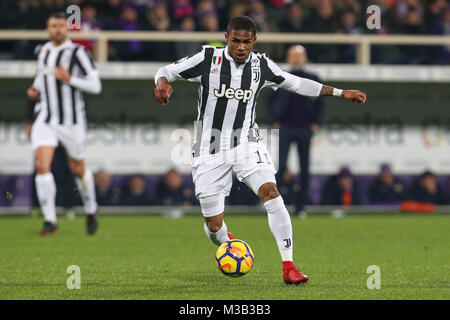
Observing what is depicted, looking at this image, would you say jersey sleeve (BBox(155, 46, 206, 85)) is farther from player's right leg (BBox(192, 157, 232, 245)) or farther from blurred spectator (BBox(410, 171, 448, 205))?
blurred spectator (BBox(410, 171, 448, 205))

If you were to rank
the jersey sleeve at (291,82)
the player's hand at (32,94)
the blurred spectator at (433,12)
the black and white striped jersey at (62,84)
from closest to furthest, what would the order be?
1. the jersey sleeve at (291,82)
2. the player's hand at (32,94)
3. the black and white striped jersey at (62,84)
4. the blurred spectator at (433,12)

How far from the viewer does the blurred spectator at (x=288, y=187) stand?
49.7ft

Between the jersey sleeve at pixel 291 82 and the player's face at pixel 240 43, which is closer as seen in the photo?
the player's face at pixel 240 43

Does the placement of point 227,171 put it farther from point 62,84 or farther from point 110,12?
point 110,12

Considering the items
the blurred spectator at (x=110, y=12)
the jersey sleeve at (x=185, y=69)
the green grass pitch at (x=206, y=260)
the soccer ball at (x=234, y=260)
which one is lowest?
the green grass pitch at (x=206, y=260)

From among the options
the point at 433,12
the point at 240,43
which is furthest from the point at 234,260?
the point at 433,12

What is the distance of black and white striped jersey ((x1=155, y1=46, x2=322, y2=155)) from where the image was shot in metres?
7.14

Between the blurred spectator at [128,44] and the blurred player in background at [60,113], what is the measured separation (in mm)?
4534

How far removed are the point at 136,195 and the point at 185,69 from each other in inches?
345

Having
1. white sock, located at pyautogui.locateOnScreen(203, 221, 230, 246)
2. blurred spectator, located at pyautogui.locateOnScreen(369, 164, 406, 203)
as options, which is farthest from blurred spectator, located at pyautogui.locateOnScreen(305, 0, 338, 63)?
white sock, located at pyautogui.locateOnScreen(203, 221, 230, 246)

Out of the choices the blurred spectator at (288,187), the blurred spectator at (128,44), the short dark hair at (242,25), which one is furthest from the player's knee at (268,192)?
the blurred spectator at (128,44)

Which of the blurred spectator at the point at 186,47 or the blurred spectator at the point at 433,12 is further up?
the blurred spectator at the point at 433,12

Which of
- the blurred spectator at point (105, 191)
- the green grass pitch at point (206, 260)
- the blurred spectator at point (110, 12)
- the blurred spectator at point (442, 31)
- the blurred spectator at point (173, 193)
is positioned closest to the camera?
the green grass pitch at point (206, 260)

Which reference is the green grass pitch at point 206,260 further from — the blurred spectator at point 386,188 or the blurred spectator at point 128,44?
the blurred spectator at point 128,44
